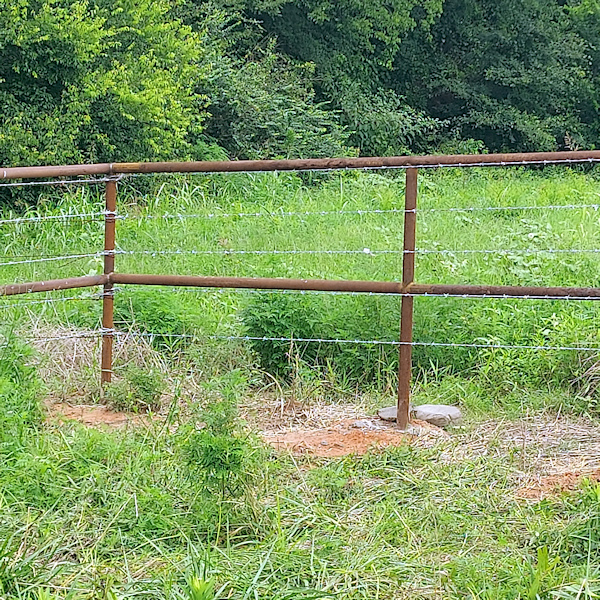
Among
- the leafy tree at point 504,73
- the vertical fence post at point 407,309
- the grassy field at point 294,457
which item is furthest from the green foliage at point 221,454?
the leafy tree at point 504,73

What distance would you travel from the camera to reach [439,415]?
14.3 feet

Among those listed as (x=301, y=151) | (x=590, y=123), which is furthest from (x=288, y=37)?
(x=590, y=123)

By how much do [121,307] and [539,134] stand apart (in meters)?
15.3

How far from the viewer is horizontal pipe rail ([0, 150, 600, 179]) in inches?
162

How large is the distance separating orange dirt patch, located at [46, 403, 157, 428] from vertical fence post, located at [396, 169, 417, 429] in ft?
4.05

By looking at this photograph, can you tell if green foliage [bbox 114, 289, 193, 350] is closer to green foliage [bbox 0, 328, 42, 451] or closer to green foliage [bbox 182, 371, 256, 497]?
green foliage [bbox 0, 328, 42, 451]

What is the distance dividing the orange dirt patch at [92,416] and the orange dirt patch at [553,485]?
1.78 m

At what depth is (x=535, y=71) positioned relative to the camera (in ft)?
64.8

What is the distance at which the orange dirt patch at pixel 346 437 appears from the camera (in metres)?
3.96

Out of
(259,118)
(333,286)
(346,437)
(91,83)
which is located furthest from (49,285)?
(259,118)

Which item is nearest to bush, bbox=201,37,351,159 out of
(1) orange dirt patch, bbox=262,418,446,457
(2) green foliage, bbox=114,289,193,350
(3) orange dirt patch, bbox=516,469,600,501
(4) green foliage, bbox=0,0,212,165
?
(4) green foliage, bbox=0,0,212,165

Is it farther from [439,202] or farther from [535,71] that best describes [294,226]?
[535,71]

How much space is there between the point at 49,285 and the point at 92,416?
73 cm

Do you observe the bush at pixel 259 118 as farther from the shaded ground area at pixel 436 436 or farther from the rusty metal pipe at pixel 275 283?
the shaded ground area at pixel 436 436
